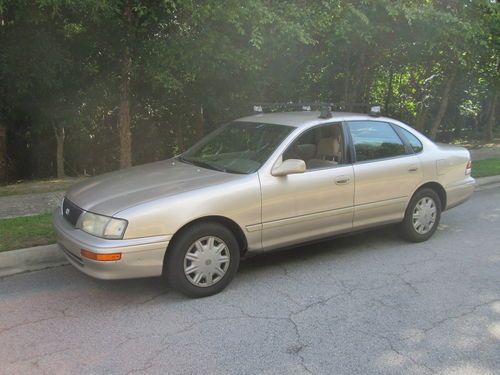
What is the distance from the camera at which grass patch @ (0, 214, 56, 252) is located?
18.4 feet

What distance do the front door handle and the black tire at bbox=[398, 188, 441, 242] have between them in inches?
40.8

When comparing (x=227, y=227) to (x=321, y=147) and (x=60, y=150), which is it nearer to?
(x=321, y=147)

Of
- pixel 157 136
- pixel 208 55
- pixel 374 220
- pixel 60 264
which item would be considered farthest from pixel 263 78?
pixel 60 264

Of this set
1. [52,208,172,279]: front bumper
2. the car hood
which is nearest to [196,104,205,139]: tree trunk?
the car hood

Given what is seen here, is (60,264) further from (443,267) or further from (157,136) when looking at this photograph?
(157,136)

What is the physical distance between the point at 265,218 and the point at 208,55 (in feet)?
14.1

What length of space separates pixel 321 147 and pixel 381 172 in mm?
682

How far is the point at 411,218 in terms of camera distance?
19.9ft

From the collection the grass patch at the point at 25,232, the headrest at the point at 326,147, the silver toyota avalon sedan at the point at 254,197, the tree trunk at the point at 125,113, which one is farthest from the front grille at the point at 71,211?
the tree trunk at the point at 125,113

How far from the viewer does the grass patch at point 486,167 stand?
34.0 feet

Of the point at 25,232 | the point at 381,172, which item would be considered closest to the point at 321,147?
the point at 381,172

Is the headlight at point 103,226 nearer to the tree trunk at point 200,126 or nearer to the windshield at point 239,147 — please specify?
the windshield at point 239,147

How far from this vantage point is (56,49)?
860cm

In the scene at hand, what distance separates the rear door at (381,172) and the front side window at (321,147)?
Answer: 0.16m
